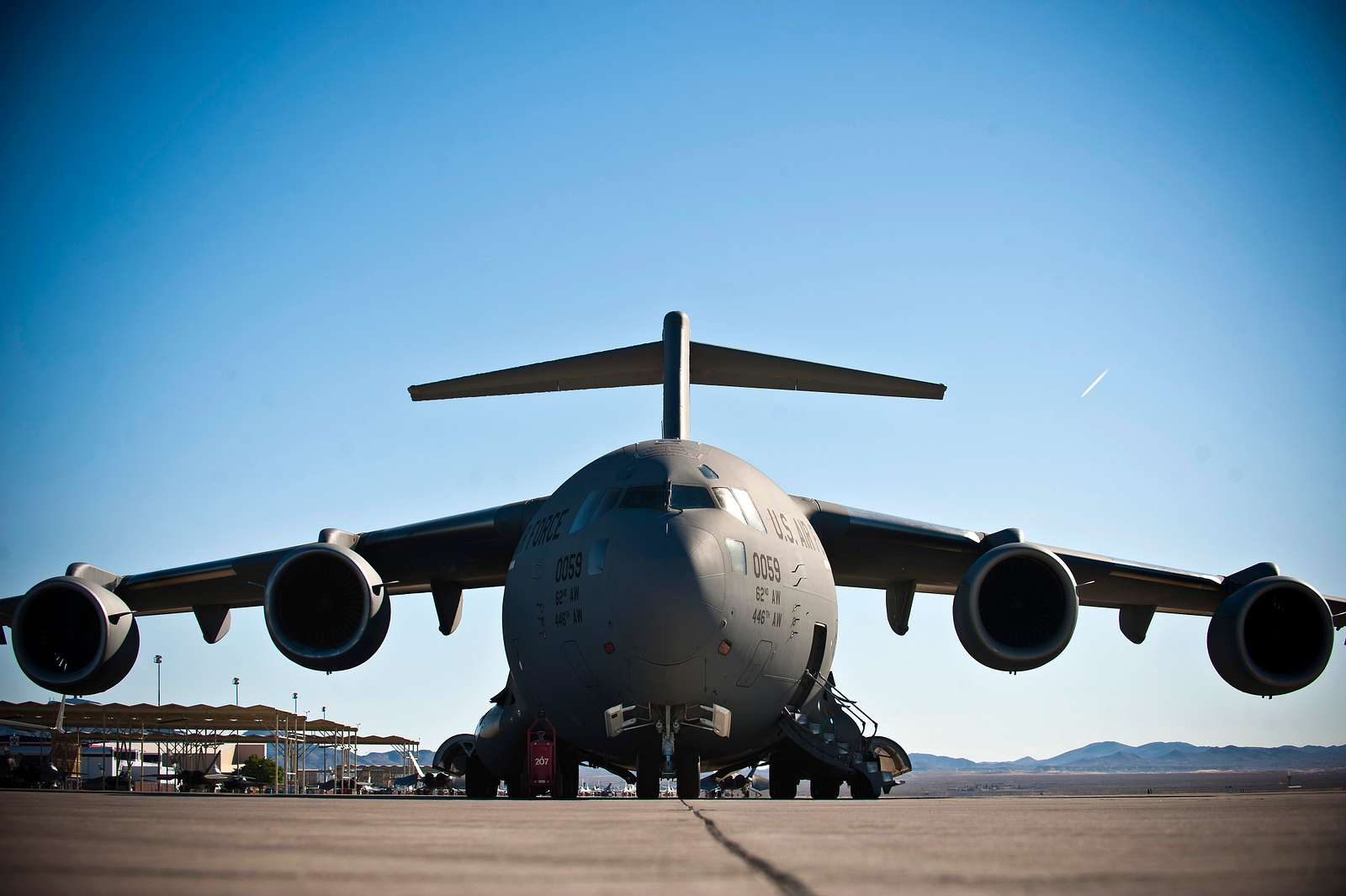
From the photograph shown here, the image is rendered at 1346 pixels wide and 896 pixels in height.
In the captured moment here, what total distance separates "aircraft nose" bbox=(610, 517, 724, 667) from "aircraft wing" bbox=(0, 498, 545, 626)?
3.93 metres

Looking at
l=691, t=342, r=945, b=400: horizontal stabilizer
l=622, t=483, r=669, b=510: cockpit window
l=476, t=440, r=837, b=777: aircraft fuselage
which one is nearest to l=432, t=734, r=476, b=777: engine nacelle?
l=476, t=440, r=837, b=777: aircraft fuselage

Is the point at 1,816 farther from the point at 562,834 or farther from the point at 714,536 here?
the point at 714,536

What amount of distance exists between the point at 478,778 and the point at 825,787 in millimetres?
4946

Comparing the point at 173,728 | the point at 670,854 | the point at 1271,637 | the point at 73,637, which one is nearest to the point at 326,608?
the point at 73,637

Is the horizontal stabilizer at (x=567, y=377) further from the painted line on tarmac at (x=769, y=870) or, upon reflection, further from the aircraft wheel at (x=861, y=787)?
the painted line on tarmac at (x=769, y=870)

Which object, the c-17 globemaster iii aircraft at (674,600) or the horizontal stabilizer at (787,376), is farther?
the horizontal stabilizer at (787,376)

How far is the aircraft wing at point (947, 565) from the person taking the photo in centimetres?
1379

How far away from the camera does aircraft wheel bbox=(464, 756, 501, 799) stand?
14.7m

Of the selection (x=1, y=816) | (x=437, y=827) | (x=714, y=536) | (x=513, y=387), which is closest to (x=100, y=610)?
(x=513, y=387)

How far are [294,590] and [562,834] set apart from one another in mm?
9862

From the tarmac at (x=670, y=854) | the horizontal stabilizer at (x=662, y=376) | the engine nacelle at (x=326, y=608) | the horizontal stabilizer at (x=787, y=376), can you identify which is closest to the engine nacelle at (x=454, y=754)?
the engine nacelle at (x=326, y=608)

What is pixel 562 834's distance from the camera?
13.0 ft

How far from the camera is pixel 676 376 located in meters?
14.8

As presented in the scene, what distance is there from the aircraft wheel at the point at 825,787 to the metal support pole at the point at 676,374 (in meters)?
4.45
